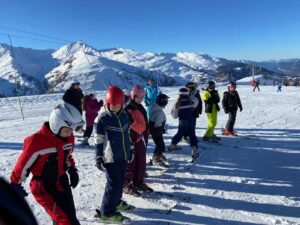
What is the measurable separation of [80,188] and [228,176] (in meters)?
3.08

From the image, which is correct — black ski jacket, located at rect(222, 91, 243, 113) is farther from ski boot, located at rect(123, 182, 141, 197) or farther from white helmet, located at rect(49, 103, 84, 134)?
white helmet, located at rect(49, 103, 84, 134)

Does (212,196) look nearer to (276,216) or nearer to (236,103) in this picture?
(276,216)

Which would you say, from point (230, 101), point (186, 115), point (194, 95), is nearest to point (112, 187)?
point (186, 115)

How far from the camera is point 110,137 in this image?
17.1 ft

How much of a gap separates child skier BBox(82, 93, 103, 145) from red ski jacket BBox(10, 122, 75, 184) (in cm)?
618

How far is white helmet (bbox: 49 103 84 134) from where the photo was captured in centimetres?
416

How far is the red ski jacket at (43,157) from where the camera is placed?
4.04 m

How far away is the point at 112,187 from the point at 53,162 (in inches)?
47.6

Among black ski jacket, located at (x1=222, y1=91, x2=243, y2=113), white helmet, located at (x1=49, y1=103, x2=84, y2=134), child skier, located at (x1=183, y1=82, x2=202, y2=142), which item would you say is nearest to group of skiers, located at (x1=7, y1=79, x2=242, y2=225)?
white helmet, located at (x1=49, y1=103, x2=84, y2=134)

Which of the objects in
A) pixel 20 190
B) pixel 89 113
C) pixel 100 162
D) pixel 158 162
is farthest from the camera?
pixel 89 113

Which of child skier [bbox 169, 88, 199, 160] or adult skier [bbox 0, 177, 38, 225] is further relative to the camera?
child skier [bbox 169, 88, 199, 160]

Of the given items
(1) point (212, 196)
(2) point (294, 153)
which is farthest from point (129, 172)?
(2) point (294, 153)

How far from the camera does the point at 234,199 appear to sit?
6320 mm

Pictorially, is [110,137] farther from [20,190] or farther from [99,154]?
[20,190]
